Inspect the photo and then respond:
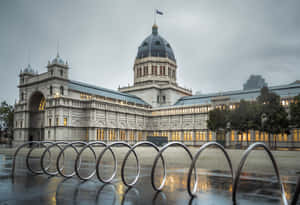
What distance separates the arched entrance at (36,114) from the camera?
84.4 meters

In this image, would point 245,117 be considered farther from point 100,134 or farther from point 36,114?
point 36,114

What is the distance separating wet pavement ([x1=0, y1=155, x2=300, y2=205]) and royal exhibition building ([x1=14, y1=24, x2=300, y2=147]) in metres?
58.6

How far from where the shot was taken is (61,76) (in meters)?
75.4

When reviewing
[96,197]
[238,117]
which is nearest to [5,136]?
[238,117]

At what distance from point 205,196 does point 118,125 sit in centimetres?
7637

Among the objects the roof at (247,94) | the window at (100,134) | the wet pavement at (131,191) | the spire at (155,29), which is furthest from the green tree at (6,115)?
the wet pavement at (131,191)

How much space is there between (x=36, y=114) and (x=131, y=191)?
83.0 m

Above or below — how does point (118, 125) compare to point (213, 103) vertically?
below

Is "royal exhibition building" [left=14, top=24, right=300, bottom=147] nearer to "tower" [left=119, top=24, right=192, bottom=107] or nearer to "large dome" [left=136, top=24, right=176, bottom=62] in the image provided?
"tower" [left=119, top=24, right=192, bottom=107]

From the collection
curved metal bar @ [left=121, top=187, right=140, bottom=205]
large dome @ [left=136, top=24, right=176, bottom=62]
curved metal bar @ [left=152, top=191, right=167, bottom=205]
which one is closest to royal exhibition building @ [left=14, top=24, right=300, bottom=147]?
large dome @ [left=136, top=24, right=176, bottom=62]

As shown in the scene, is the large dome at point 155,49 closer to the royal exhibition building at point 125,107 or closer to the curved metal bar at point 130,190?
the royal exhibition building at point 125,107

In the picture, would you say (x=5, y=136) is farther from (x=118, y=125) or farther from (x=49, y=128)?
(x=118, y=125)

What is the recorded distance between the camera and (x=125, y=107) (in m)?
90.6

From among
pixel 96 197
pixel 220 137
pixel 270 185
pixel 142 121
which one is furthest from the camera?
pixel 142 121
